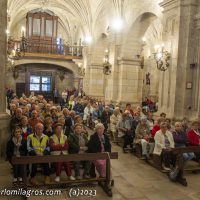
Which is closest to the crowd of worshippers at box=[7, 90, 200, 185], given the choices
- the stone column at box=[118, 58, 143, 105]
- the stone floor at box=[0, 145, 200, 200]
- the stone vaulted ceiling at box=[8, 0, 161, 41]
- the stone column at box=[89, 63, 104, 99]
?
the stone floor at box=[0, 145, 200, 200]

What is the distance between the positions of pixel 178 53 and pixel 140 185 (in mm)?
5243

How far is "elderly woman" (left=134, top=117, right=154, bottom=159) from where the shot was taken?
757 centimetres

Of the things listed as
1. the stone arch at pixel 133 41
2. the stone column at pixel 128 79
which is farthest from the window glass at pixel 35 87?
the stone arch at pixel 133 41

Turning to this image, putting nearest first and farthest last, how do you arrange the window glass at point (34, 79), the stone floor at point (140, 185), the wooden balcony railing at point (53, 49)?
the stone floor at point (140, 185), the wooden balcony railing at point (53, 49), the window glass at point (34, 79)

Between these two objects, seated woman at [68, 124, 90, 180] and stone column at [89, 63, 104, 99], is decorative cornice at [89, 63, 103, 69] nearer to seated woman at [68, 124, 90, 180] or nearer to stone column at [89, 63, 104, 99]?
stone column at [89, 63, 104, 99]

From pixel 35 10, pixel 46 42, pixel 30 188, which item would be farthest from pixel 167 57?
pixel 35 10

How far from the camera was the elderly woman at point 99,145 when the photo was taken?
5656 millimetres

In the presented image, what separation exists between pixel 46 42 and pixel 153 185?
71.8 feet

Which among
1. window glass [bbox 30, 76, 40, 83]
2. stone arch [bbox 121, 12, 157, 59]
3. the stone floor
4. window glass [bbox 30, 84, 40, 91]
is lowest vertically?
the stone floor

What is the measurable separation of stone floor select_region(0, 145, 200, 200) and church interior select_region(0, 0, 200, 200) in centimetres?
2

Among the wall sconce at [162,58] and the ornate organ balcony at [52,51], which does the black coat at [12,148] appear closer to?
the wall sconce at [162,58]

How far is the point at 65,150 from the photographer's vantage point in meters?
5.87

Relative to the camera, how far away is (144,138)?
7898 millimetres

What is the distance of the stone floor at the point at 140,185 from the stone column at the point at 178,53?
318 cm
